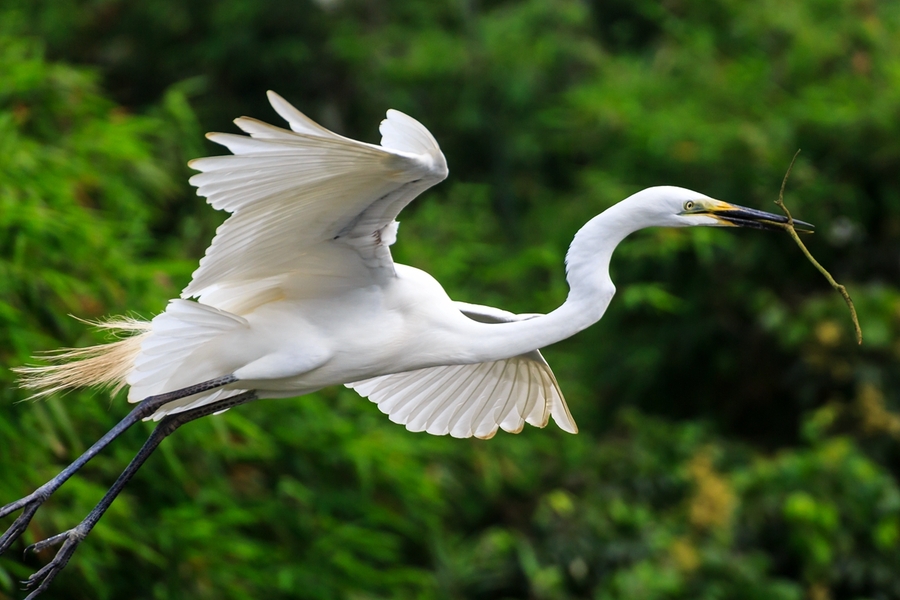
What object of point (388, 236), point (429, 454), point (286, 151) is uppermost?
point (286, 151)

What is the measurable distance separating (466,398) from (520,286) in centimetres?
397

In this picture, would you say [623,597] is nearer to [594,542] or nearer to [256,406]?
[594,542]

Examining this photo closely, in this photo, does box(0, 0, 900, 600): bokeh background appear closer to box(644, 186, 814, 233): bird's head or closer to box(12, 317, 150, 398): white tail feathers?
box(12, 317, 150, 398): white tail feathers

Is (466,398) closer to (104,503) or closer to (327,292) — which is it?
(327,292)

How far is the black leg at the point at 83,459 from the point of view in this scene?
2562mm

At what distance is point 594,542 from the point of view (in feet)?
17.4

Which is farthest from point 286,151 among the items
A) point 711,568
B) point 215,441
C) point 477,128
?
point 477,128

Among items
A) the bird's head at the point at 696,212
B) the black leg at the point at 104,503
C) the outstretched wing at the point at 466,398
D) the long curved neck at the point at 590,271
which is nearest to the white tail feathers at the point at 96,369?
the black leg at the point at 104,503

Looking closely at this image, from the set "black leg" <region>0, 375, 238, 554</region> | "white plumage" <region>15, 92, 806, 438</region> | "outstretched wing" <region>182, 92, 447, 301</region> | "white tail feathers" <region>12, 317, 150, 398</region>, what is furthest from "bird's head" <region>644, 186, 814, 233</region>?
"white tail feathers" <region>12, 317, 150, 398</region>

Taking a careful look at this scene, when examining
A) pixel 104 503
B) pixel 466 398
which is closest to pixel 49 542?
pixel 104 503

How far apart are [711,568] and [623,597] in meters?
0.47

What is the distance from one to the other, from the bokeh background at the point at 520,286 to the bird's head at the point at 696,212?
2.09 m

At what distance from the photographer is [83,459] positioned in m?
2.58

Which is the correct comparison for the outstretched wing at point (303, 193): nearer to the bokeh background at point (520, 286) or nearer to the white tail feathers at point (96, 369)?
the white tail feathers at point (96, 369)
